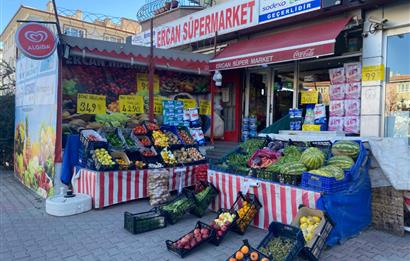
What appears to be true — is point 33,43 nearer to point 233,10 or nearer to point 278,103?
point 233,10

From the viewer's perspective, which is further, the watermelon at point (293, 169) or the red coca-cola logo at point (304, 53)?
the red coca-cola logo at point (304, 53)

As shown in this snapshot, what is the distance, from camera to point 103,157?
6031 millimetres

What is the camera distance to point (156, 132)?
24.3ft

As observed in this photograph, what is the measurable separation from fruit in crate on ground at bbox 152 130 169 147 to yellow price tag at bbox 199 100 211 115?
2200mm

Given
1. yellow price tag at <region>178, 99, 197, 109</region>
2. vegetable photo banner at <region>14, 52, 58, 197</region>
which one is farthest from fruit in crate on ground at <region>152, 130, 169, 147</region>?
vegetable photo banner at <region>14, 52, 58, 197</region>

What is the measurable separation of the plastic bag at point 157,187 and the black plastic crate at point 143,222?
39.9 inches

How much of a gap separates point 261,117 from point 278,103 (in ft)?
2.56

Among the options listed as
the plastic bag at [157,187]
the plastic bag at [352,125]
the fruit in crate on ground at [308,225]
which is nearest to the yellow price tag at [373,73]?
the plastic bag at [352,125]

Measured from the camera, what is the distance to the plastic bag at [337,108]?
288 inches

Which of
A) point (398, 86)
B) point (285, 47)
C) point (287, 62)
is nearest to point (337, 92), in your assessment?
point (398, 86)

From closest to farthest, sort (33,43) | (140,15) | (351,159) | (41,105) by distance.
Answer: (351,159) → (33,43) → (41,105) → (140,15)

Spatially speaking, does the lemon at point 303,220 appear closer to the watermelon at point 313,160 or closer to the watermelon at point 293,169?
the watermelon at point 293,169

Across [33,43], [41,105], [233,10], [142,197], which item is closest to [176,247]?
[142,197]

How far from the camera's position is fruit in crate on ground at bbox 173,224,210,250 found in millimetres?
4035
